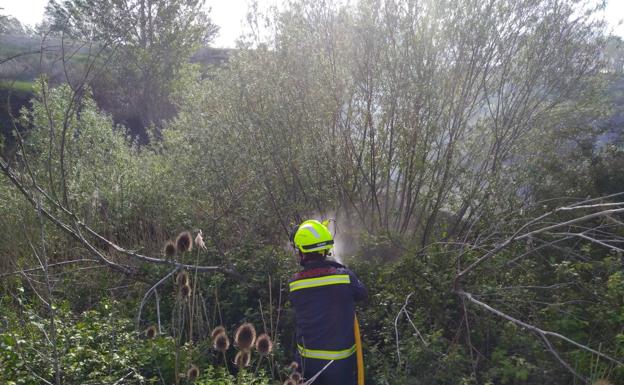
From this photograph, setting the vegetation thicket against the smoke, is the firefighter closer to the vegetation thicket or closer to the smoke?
the vegetation thicket

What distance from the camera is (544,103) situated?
6.78 metres

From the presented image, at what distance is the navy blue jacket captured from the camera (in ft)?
12.8

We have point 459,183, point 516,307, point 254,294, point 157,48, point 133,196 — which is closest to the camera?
A: point 516,307

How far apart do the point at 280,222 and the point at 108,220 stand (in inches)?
102

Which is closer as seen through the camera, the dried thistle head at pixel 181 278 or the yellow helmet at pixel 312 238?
the dried thistle head at pixel 181 278

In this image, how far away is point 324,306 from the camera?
390 cm

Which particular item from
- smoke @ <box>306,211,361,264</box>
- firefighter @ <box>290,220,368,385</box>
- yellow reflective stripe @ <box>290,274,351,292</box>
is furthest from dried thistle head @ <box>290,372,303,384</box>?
smoke @ <box>306,211,361,264</box>

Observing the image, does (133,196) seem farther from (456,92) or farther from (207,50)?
(207,50)

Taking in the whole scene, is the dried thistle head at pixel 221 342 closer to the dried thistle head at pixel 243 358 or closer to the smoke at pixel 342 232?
the dried thistle head at pixel 243 358

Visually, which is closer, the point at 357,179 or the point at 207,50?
the point at 357,179

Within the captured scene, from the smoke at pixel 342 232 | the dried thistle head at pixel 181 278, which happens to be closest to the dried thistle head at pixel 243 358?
the dried thistle head at pixel 181 278

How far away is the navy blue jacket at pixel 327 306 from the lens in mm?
3887

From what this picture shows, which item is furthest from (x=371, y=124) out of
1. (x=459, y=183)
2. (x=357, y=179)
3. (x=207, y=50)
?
(x=207, y=50)

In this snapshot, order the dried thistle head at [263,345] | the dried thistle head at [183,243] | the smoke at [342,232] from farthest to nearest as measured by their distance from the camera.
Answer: the smoke at [342,232] → the dried thistle head at [183,243] → the dried thistle head at [263,345]
